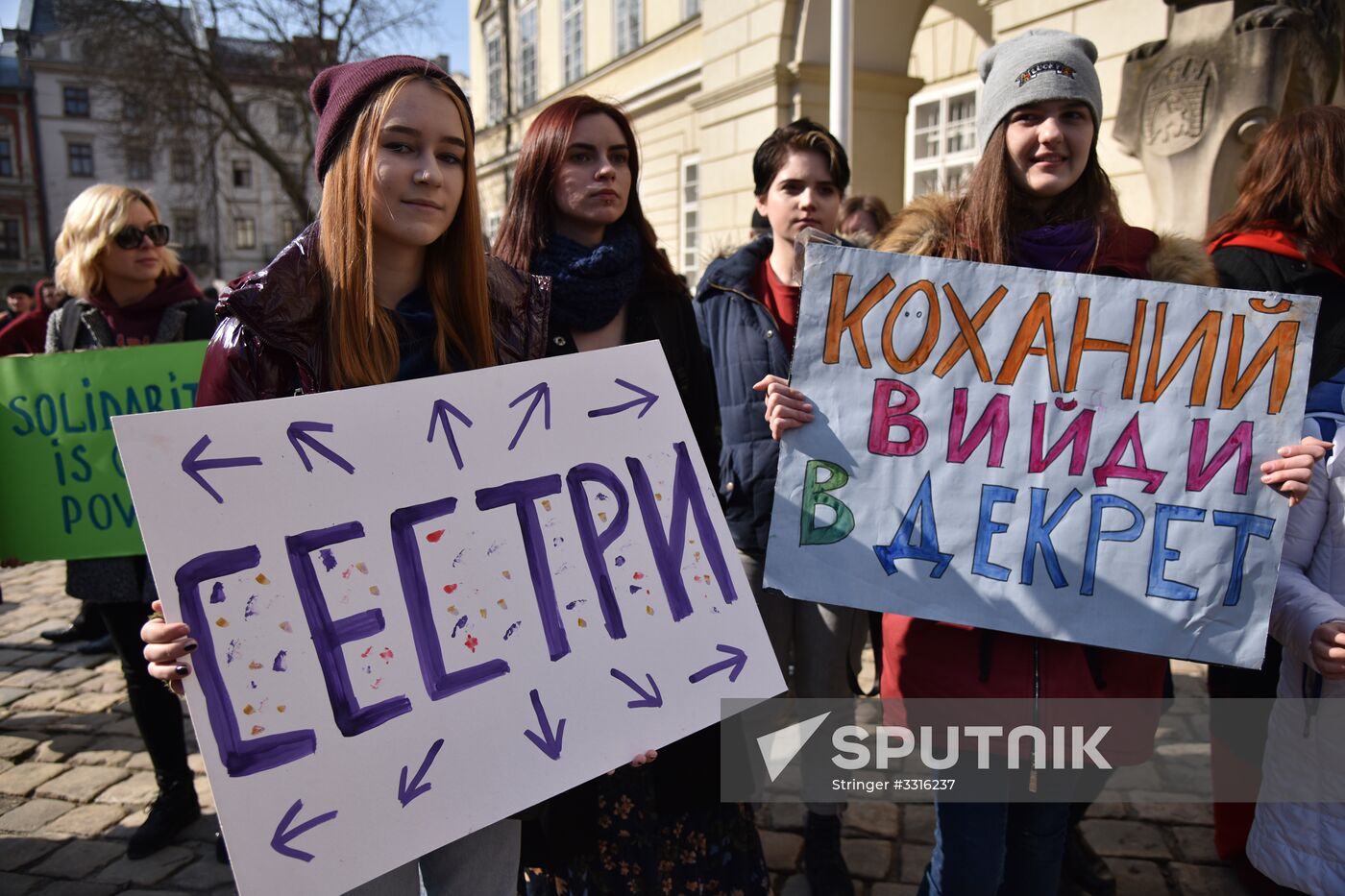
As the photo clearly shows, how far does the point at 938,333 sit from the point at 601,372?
714 mm

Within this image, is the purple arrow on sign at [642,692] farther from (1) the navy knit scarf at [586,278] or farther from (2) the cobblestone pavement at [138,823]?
(2) the cobblestone pavement at [138,823]

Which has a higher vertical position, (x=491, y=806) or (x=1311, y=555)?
(x=1311, y=555)

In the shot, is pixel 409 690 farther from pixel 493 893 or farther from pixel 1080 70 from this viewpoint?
pixel 1080 70

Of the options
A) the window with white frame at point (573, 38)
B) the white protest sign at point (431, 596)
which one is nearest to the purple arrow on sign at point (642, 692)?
the white protest sign at point (431, 596)

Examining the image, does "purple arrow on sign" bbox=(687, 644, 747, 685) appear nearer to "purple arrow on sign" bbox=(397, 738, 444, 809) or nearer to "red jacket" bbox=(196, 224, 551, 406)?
"purple arrow on sign" bbox=(397, 738, 444, 809)

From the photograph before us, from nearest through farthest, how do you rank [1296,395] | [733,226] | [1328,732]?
[1296,395]
[1328,732]
[733,226]

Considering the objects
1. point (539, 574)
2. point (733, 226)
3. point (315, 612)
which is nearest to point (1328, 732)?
point (539, 574)

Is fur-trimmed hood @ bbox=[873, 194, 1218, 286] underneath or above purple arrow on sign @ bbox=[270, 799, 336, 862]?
above

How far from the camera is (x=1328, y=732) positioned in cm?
181

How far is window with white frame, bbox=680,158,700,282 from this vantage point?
15.2 m

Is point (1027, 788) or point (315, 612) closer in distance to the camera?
point (315, 612)

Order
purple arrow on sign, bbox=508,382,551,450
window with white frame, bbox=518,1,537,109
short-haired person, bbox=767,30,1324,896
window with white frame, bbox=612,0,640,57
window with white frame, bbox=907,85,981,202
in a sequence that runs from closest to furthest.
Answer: purple arrow on sign, bbox=508,382,551,450
short-haired person, bbox=767,30,1324,896
window with white frame, bbox=907,85,981,202
window with white frame, bbox=612,0,640,57
window with white frame, bbox=518,1,537,109

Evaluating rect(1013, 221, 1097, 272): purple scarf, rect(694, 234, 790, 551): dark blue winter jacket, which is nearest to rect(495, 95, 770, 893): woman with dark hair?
rect(694, 234, 790, 551): dark blue winter jacket

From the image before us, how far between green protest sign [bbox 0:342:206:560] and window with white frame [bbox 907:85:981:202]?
9367 millimetres
